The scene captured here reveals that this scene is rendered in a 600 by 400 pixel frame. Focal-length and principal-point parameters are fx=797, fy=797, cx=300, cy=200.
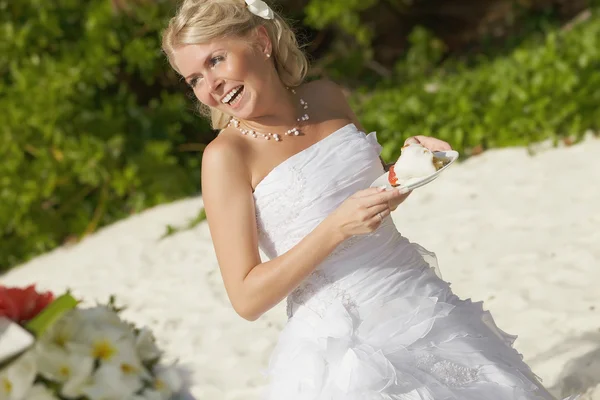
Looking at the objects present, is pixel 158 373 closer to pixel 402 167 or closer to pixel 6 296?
pixel 6 296

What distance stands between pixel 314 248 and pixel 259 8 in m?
0.75

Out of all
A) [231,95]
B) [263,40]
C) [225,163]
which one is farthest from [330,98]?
[225,163]

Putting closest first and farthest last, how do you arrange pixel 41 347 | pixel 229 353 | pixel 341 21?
pixel 41 347 < pixel 229 353 < pixel 341 21

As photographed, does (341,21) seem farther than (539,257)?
Yes

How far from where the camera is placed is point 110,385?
4.67ft

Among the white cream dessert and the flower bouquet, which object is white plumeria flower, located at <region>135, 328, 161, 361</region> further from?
the white cream dessert

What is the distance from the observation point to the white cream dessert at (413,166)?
80.5 inches

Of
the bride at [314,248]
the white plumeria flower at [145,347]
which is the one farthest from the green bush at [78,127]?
the white plumeria flower at [145,347]

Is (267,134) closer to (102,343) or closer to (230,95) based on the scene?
(230,95)

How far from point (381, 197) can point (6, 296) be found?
917 millimetres

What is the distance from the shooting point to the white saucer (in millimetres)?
1970

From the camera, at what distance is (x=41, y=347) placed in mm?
1380

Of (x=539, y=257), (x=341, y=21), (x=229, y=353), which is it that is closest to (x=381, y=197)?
(x=229, y=353)

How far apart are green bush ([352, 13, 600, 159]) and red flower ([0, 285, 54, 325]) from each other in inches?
183
